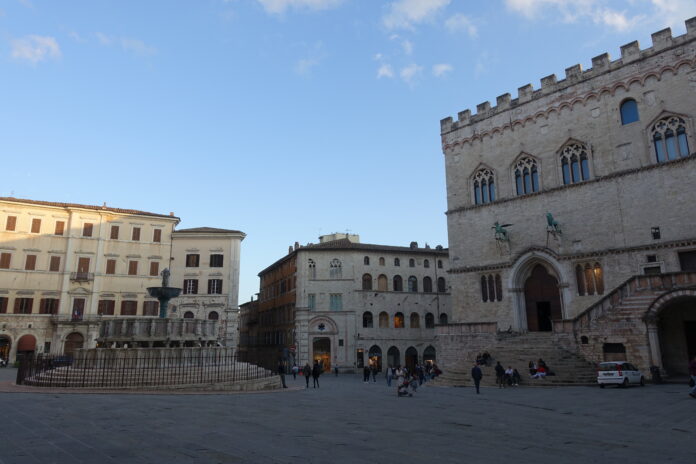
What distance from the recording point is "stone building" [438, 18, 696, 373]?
22812 mm

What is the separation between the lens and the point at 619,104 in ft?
87.2

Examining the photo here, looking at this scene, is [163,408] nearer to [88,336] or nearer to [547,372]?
[547,372]

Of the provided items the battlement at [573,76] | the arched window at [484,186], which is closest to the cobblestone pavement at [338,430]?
the arched window at [484,186]

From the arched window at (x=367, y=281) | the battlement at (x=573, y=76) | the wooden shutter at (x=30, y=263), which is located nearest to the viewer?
the battlement at (x=573, y=76)

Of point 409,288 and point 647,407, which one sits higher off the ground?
point 409,288

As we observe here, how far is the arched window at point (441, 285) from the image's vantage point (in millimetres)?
47594

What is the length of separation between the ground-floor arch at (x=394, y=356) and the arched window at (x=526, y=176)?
20027 millimetres

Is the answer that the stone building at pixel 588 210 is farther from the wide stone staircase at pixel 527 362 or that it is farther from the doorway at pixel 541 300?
the wide stone staircase at pixel 527 362

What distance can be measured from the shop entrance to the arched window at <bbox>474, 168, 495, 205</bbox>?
1892 centimetres

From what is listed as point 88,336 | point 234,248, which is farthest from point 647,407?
point 88,336

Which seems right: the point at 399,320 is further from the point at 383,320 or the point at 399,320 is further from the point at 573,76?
the point at 573,76

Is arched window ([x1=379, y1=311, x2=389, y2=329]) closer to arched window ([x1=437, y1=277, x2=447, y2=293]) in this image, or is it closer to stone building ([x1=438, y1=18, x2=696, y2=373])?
arched window ([x1=437, y1=277, x2=447, y2=293])

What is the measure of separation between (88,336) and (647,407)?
41730 millimetres

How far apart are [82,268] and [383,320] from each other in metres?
27.0
